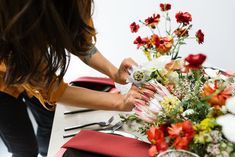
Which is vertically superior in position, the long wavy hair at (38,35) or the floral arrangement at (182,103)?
the long wavy hair at (38,35)

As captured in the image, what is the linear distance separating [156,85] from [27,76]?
282mm

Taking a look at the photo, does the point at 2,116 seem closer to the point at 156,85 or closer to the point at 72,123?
the point at 72,123

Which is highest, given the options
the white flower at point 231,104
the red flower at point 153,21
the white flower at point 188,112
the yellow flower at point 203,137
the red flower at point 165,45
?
the red flower at point 153,21

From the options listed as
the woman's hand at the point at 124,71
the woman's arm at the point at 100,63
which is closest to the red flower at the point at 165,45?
A: the woman's hand at the point at 124,71

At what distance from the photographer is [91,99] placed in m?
0.84

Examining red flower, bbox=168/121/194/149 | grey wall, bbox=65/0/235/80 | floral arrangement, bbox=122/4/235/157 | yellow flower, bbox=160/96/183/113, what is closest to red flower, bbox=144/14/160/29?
floral arrangement, bbox=122/4/235/157

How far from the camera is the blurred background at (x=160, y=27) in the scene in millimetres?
1589

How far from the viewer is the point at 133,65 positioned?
3.00 ft

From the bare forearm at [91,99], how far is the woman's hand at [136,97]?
19mm

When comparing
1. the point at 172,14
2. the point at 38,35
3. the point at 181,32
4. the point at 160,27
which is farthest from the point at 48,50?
the point at 172,14

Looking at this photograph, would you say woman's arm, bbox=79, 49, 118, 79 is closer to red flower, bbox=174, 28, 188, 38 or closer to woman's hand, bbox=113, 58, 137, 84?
woman's hand, bbox=113, 58, 137, 84

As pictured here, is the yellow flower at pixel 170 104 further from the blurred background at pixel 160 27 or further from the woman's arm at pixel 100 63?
the blurred background at pixel 160 27

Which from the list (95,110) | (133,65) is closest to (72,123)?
(95,110)

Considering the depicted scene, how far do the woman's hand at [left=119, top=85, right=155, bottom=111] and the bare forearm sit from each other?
0.7 inches
